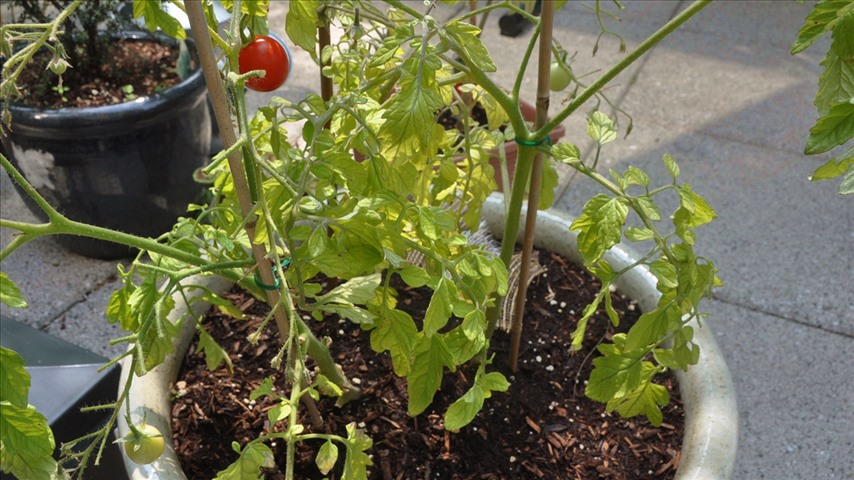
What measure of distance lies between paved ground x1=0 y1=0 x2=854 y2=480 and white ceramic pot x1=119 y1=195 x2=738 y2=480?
383 mm

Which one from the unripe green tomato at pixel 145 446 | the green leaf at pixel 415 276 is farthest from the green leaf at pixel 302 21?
the unripe green tomato at pixel 145 446

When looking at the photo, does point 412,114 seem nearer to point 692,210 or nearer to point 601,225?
point 601,225

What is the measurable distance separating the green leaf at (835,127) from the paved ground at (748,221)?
0.71 meters

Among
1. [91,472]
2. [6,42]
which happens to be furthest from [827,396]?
[6,42]

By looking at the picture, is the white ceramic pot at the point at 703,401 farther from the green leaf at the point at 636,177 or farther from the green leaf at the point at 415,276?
the green leaf at the point at 415,276

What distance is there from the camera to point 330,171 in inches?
39.8

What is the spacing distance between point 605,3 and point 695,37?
1.53 ft

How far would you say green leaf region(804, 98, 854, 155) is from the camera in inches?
29.5

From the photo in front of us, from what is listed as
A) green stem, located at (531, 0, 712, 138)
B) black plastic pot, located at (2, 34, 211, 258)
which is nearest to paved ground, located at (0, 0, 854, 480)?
black plastic pot, located at (2, 34, 211, 258)

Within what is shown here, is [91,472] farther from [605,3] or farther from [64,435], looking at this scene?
[605,3]

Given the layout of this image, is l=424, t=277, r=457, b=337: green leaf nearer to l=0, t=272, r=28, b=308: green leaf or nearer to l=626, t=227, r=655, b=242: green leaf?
l=626, t=227, r=655, b=242: green leaf

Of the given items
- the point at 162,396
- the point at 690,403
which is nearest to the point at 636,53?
the point at 690,403

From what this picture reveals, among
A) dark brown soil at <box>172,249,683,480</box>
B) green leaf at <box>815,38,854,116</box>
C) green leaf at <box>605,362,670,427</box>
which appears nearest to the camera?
green leaf at <box>815,38,854,116</box>

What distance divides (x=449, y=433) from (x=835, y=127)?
0.80m
